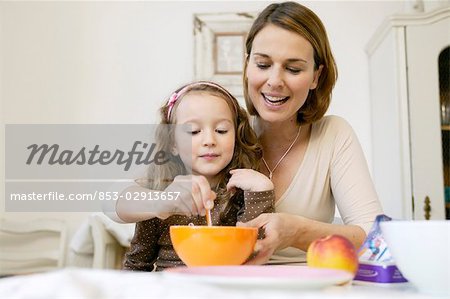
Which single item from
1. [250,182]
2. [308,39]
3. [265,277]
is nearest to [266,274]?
[265,277]

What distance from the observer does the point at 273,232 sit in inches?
39.8

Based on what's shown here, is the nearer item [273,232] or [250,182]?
[273,232]

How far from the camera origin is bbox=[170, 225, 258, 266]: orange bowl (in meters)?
0.79

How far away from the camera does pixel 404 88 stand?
8.46 feet

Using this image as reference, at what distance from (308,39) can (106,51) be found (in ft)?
6.31

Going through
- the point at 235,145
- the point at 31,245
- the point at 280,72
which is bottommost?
the point at 31,245

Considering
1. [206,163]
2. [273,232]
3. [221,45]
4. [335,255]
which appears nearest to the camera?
[335,255]

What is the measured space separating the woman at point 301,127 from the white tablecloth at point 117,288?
78 centimetres

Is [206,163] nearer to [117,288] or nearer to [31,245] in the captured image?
[117,288]

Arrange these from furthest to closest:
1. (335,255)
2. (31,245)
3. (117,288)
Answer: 1. (31,245)
2. (335,255)
3. (117,288)

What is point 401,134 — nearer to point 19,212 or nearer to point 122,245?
point 122,245

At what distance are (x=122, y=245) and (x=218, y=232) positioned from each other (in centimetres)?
188

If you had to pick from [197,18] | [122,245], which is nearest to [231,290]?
[122,245]

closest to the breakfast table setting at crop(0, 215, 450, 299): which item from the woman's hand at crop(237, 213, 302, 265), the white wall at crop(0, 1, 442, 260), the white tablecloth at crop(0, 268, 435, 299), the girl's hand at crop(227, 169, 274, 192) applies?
the white tablecloth at crop(0, 268, 435, 299)
